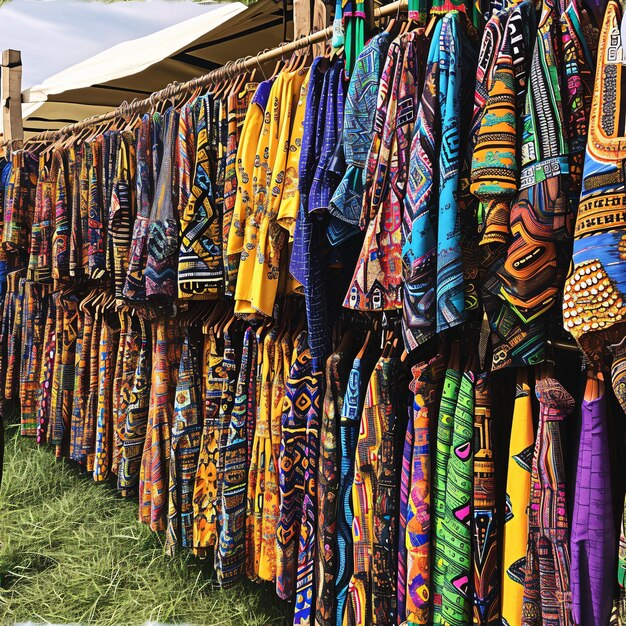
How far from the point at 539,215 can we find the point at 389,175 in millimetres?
423

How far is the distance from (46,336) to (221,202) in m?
1.80

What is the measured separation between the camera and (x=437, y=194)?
1.41m

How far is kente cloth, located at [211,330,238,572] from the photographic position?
213 cm

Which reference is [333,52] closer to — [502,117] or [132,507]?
[502,117]

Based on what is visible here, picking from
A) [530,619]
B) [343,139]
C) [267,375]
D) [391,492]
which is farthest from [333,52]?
[530,619]

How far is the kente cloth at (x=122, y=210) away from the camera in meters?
2.50

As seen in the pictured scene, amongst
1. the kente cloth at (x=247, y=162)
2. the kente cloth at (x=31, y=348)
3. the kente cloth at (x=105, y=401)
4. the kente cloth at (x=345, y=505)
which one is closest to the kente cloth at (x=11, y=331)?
the kente cloth at (x=31, y=348)

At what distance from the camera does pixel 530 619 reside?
4.17 ft

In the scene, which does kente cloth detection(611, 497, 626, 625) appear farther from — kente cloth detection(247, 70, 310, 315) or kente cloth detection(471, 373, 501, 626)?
kente cloth detection(247, 70, 310, 315)

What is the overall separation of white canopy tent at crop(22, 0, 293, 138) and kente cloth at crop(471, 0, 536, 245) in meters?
2.80

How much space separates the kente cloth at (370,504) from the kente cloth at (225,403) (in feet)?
2.05

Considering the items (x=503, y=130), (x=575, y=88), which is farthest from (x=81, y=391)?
(x=575, y=88)

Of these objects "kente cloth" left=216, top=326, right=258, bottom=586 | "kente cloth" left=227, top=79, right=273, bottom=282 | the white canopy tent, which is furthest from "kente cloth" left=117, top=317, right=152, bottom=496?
the white canopy tent

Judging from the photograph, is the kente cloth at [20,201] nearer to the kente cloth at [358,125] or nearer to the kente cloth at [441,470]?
the kente cloth at [358,125]
